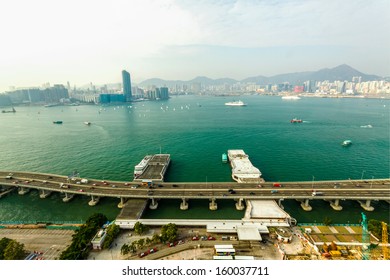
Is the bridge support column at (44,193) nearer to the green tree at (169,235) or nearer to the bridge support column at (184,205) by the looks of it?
the bridge support column at (184,205)

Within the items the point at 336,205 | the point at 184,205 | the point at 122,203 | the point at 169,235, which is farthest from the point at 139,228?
the point at 336,205

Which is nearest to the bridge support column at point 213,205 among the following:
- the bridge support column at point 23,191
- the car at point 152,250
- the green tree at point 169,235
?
the green tree at point 169,235

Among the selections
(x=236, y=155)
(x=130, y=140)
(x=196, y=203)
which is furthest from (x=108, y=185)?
(x=130, y=140)

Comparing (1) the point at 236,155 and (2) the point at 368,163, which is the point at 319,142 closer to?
(2) the point at 368,163

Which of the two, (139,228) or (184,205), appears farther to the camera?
(184,205)

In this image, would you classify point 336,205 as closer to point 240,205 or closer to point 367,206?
point 367,206

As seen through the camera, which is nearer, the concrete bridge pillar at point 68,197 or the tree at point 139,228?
the tree at point 139,228

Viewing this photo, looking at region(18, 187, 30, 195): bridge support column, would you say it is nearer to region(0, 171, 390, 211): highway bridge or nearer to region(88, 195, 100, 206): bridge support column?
region(0, 171, 390, 211): highway bridge

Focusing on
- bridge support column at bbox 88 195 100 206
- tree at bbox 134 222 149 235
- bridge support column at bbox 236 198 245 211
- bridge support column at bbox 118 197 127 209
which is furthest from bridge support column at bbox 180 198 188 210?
bridge support column at bbox 88 195 100 206

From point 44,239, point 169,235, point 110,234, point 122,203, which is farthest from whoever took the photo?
point 122,203
